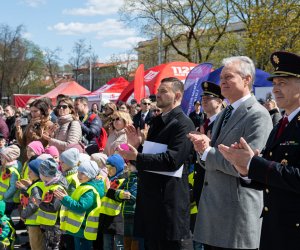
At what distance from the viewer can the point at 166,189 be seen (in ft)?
12.6

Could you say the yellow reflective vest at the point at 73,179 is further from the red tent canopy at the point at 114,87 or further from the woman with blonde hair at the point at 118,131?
the red tent canopy at the point at 114,87

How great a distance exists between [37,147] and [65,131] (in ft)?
1.46

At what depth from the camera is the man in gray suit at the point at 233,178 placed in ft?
10.2

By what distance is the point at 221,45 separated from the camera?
2845 cm

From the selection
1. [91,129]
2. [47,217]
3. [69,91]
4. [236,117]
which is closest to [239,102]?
[236,117]

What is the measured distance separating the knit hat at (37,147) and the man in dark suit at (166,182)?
2863 millimetres

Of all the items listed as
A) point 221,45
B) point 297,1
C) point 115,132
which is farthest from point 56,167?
point 221,45

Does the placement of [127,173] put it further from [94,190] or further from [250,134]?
[250,134]

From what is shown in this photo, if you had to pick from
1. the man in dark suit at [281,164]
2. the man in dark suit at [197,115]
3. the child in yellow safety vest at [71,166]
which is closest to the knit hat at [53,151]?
the child in yellow safety vest at [71,166]

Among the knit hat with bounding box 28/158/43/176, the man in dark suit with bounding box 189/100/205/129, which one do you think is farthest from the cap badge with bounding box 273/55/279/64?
the man in dark suit with bounding box 189/100/205/129

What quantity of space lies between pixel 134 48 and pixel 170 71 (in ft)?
75.9

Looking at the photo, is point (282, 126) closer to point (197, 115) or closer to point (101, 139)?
point (101, 139)

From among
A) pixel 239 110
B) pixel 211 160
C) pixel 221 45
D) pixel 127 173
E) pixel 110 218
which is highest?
pixel 221 45

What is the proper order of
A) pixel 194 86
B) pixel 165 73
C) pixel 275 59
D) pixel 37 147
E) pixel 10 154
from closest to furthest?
pixel 275 59
pixel 37 147
pixel 10 154
pixel 194 86
pixel 165 73
